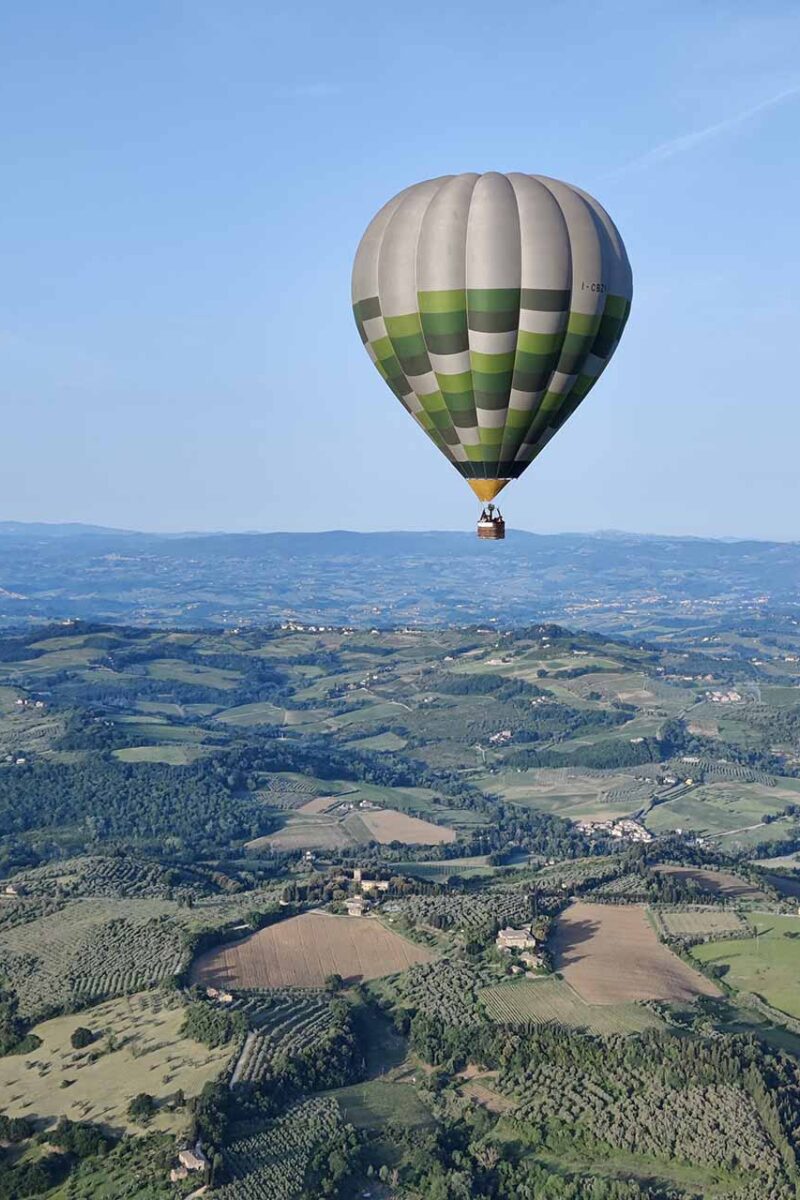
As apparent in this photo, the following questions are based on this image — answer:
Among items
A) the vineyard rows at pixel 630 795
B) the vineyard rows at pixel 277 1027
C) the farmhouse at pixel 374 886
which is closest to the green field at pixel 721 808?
the vineyard rows at pixel 630 795

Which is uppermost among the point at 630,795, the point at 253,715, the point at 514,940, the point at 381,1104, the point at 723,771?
the point at 514,940

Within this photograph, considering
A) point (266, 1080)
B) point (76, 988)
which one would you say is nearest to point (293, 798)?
point (76, 988)

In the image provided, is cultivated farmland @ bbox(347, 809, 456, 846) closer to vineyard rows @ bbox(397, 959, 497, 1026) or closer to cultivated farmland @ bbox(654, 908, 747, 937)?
cultivated farmland @ bbox(654, 908, 747, 937)

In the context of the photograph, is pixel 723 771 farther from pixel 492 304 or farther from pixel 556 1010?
pixel 492 304

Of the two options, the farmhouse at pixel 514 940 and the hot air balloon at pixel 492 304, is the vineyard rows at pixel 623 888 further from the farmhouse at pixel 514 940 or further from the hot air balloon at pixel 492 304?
the hot air balloon at pixel 492 304

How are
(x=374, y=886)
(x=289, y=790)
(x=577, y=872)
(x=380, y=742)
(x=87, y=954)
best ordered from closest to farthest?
(x=87, y=954)
(x=374, y=886)
(x=577, y=872)
(x=289, y=790)
(x=380, y=742)

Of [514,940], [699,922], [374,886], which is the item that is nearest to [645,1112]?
[514,940]
